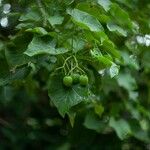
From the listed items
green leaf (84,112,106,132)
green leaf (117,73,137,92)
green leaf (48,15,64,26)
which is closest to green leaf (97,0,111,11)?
green leaf (48,15,64,26)

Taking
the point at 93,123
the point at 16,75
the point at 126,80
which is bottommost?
the point at 93,123

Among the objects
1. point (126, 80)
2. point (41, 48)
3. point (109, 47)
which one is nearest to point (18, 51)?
point (41, 48)

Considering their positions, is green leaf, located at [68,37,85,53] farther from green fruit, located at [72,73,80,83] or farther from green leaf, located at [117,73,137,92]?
green leaf, located at [117,73,137,92]

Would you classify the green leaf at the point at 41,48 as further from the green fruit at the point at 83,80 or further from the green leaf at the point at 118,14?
the green leaf at the point at 118,14

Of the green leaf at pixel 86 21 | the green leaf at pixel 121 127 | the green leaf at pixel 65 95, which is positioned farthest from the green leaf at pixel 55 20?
the green leaf at pixel 121 127

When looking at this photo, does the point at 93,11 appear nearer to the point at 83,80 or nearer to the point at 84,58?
the point at 84,58

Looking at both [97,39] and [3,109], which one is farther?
[3,109]

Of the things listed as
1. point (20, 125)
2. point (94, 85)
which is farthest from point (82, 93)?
point (20, 125)

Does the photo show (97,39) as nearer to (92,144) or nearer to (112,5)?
(112,5)
